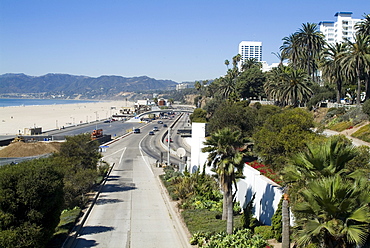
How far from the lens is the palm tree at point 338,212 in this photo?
1059 cm

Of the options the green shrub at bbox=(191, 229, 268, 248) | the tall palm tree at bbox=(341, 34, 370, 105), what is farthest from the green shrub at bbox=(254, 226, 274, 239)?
the tall palm tree at bbox=(341, 34, 370, 105)

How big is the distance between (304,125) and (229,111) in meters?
16.0

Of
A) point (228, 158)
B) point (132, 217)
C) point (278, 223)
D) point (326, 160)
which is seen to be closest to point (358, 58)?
point (228, 158)

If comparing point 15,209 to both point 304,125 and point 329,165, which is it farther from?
point 304,125

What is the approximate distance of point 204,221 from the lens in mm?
22375

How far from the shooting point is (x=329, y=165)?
12.4 m

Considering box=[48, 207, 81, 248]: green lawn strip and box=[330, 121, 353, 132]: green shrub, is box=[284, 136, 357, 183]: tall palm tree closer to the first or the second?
box=[48, 207, 81, 248]: green lawn strip

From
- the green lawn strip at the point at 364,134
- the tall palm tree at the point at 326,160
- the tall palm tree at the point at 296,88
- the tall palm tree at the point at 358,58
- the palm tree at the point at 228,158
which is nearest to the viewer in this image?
the tall palm tree at the point at 326,160

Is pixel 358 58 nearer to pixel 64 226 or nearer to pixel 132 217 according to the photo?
pixel 132 217

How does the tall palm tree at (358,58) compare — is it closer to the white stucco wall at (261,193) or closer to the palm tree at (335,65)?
the palm tree at (335,65)

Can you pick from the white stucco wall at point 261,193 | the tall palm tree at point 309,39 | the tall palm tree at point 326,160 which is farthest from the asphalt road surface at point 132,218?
the tall palm tree at point 309,39

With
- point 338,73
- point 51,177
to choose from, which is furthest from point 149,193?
point 338,73

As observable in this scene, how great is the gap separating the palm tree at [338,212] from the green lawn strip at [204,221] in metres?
9.59

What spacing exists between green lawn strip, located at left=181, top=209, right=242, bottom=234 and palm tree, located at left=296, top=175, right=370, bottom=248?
959cm
